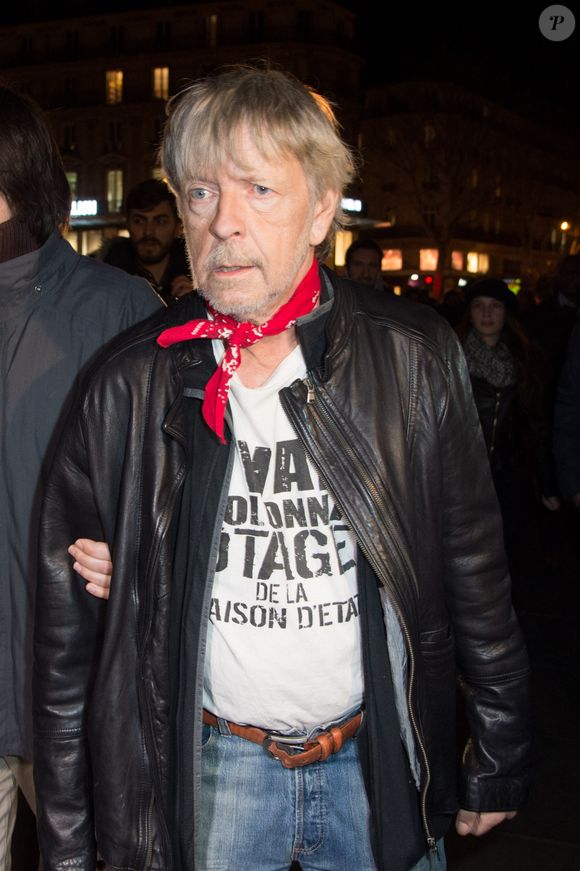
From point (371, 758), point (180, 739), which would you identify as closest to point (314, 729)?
point (371, 758)

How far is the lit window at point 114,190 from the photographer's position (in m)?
56.8

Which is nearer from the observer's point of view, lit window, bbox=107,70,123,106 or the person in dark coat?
the person in dark coat

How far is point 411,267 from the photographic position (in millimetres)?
57438

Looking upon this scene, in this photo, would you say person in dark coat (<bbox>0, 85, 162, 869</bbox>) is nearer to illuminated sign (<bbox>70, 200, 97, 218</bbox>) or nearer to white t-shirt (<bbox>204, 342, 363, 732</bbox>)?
white t-shirt (<bbox>204, 342, 363, 732</bbox>)

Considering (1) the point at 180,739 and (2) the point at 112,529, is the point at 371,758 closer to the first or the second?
(1) the point at 180,739

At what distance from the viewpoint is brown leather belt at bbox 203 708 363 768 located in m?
2.04

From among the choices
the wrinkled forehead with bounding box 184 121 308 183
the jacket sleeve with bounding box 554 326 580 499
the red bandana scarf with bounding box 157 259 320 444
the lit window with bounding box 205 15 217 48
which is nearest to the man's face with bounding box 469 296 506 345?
the jacket sleeve with bounding box 554 326 580 499

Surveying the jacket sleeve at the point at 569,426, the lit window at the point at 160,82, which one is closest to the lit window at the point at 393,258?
the lit window at the point at 160,82

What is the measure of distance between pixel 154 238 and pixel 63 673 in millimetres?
3600

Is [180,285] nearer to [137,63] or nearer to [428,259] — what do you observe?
[428,259]

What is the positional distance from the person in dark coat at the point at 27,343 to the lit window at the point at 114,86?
191ft

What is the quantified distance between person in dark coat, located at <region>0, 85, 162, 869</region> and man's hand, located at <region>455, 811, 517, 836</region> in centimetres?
116

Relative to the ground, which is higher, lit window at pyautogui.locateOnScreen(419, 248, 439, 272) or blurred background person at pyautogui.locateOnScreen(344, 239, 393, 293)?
lit window at pyautogui.locateOnScreen(419, 248, 439, 272)

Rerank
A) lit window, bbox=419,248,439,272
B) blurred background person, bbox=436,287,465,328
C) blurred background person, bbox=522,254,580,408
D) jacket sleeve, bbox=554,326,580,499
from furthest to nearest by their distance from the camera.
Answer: lit window, bbox=419,248,439,272, blurred background person, bbox=436,287,465,328, blurred background person, bbox=522,254,580,408, jacket sleeve, bbox=554,326,580,499
